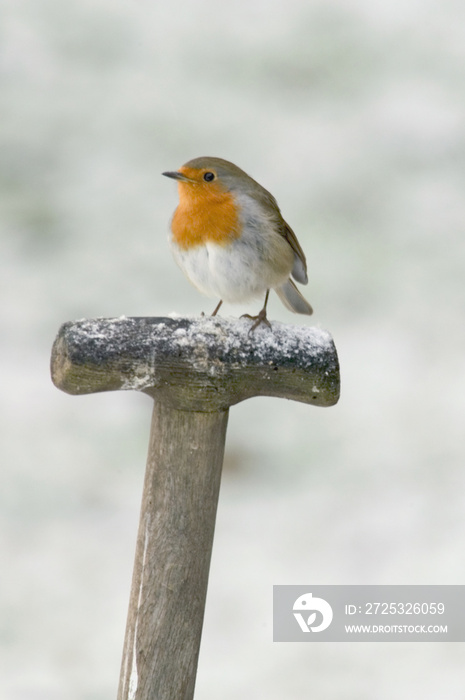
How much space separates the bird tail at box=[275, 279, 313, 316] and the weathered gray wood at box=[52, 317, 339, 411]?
2.46 ft

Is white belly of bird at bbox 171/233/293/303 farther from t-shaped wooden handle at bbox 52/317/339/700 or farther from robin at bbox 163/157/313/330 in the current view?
t-shaped wooden handle at bbox 52/317/339/700

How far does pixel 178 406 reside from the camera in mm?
1975

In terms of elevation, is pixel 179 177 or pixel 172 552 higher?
pixel 179 177

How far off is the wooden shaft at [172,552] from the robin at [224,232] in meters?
0.50

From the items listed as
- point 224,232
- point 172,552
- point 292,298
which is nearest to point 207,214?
point 224,232

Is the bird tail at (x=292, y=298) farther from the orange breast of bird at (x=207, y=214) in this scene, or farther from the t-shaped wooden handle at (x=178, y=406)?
the t-shaped wooden handle at (x=178, y=406)

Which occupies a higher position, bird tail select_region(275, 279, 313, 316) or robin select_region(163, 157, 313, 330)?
bird tail select_region(275, 279, 313, 316)

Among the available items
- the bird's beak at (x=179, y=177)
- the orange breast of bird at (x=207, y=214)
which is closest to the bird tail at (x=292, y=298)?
the orange breast of bird at (x=207, y=214)

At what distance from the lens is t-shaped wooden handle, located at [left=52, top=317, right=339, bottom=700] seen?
75.5 inches

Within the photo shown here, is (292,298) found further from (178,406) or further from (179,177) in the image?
(178,406)


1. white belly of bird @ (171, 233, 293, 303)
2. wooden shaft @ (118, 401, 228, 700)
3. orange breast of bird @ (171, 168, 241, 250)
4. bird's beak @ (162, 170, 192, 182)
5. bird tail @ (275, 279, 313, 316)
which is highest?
bird tail @ (275, 279, 313, 316)

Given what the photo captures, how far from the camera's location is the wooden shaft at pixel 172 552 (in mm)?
2002

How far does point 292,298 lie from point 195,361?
3.06ft

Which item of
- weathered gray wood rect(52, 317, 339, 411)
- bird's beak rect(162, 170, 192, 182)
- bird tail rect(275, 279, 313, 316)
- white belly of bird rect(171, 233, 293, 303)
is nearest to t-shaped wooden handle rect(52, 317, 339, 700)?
weathered gray wood rect(52, 317, 339, 411)
